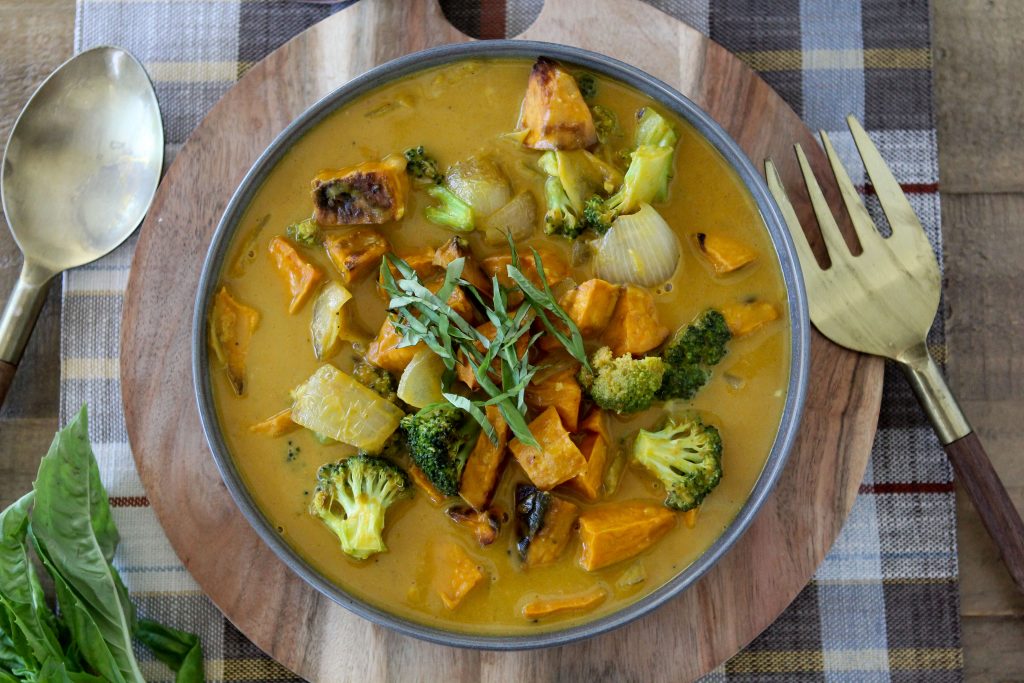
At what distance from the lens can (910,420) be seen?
2.98 metres

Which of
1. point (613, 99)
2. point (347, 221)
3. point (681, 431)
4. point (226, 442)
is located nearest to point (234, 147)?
point (347, 221)

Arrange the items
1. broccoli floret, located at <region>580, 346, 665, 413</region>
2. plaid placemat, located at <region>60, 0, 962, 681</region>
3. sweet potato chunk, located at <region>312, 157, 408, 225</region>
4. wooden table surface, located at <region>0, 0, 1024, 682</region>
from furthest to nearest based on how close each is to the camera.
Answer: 1. wooden table surface, located at <region>0, 0, 1024, 682</region>
2. plaid placemat, located at <region>60, 0, 962, 681</region>
3. sweet potato chunk, located at <region>312, 157, 408, 225</region>
4. broccoli floret, located at <region>580, 346, 665, 413</region>

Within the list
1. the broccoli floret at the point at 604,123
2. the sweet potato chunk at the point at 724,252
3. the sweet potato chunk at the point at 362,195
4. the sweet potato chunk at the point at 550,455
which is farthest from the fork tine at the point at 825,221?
the sweet potato chunk at the point at 362,195

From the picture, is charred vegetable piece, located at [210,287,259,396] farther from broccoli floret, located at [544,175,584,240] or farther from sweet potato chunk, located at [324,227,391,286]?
broccoli floret, located at [544,175,584,240]

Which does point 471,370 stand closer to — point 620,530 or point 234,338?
point 620,530

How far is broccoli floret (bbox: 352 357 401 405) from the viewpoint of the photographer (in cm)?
262

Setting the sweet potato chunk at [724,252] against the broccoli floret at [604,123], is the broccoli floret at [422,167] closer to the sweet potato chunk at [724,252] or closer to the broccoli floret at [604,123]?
the broccoli floret at [604,123]

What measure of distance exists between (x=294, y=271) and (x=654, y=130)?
1114 mm

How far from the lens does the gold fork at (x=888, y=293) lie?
2.79 m

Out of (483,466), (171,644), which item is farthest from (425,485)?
(171,644)

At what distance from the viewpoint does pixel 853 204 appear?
2.80 meters

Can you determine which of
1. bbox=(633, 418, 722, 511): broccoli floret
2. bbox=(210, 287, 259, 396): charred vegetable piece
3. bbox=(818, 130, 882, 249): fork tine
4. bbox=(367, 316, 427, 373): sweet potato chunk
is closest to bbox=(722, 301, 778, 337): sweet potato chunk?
bbox=(633, 418, 722, 511): broccoli floret

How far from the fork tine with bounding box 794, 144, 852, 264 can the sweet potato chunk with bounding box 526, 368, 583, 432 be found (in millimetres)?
891

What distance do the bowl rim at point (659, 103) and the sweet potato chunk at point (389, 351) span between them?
49cm
